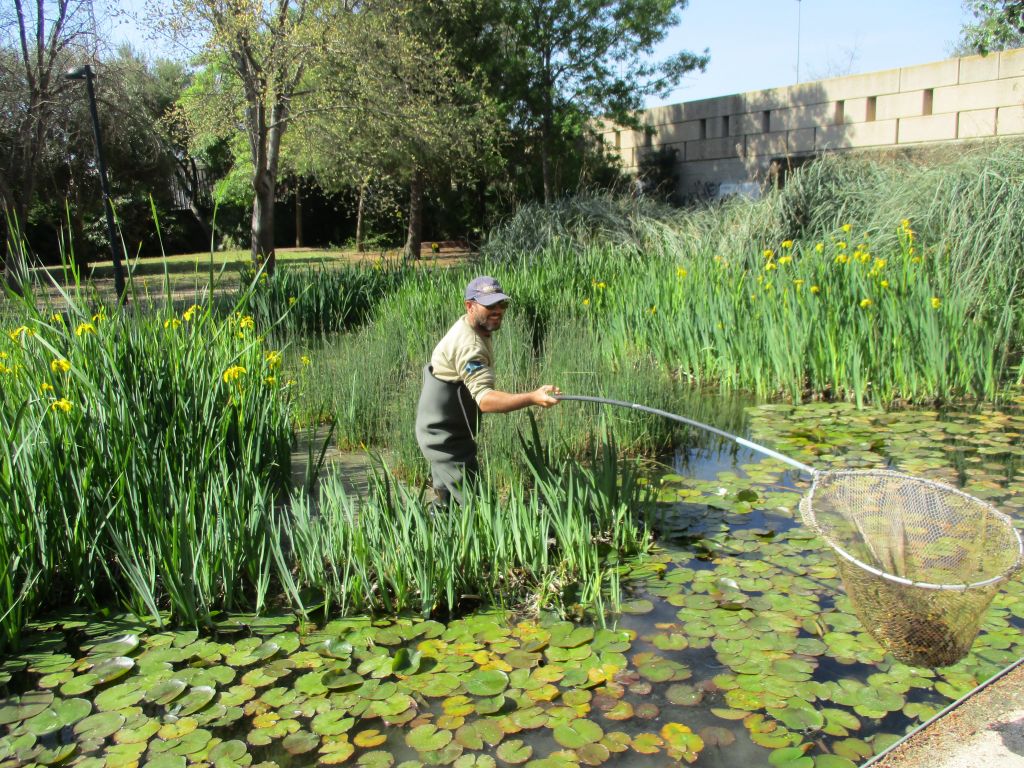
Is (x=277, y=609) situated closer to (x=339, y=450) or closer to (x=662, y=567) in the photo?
(x=662, y=567)

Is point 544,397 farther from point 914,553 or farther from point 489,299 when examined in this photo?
point 914,553

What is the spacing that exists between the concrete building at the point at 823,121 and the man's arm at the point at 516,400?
354 inches

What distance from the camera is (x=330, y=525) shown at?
3.45 meters

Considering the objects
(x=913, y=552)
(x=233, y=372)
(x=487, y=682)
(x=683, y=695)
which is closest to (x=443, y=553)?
(x=487, y=682)

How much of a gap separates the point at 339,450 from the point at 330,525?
7.82 ft

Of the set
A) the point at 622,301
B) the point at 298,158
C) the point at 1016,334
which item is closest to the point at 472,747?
the point at 622,301

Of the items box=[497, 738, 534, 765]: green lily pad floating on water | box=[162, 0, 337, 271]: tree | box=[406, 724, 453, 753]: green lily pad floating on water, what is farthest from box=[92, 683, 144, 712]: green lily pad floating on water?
box=[162, 0, 337, 271]: tree

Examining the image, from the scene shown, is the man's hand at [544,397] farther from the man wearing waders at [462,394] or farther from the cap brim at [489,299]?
the cap brim at [489,299]

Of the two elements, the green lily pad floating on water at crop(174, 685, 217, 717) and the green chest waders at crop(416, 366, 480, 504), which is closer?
the green lily pad floating on water at crop(174, 685, 217, 717)

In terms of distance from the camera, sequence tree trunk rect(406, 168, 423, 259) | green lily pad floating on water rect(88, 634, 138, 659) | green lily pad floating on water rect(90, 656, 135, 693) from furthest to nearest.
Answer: tree trunk rect(406, 168, 423, 259)
green lily pad floating on water rect(88, 634, 138, 659)
green lily pad floating on water rect(90, 656, 135, 693)

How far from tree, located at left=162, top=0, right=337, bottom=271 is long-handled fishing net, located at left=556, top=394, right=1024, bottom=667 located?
30.8ft

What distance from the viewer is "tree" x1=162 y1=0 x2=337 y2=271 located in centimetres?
1184

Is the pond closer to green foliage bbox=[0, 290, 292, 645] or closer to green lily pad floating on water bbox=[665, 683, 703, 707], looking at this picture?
green lily pad floating on water bbox=[665, 683, 703, 707]

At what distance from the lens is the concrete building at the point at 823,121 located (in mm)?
14844
